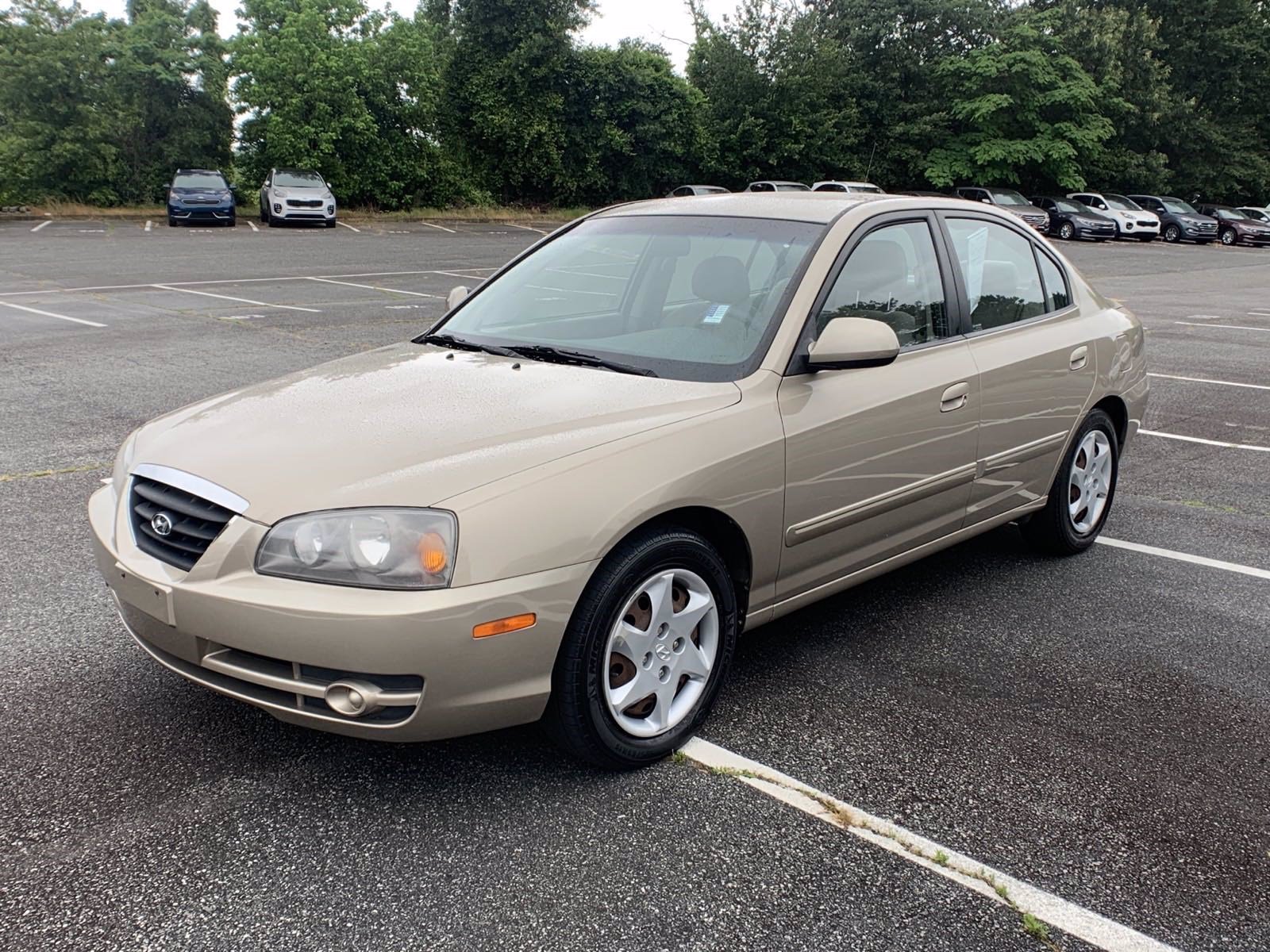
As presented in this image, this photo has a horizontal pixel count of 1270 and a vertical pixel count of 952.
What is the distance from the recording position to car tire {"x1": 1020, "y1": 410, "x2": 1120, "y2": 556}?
4.96 m

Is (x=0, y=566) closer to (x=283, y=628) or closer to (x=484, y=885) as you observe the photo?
(x=283, y=628)

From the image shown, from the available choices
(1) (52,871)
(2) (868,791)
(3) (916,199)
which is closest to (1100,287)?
(3) (916,199)

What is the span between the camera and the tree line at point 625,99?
107 feet

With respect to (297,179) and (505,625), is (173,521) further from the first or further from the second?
(297,179)

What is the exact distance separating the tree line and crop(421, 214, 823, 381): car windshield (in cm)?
3094

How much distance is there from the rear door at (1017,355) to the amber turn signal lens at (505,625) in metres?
2.28

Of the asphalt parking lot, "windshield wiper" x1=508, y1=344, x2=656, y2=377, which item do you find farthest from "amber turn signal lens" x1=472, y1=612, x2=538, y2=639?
"windshield wiper" x1=508, y1=344, x2=656, y2=377

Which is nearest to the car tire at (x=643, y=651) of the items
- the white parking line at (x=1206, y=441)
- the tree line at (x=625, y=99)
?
the white parking line at (x=1206, y=441)

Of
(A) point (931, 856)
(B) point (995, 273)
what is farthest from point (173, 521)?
(B) point (995, 273)

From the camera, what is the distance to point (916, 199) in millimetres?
4352

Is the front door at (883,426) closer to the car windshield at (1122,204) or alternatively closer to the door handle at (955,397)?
the door handle at (955,397)

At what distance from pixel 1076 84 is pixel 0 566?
146 ft

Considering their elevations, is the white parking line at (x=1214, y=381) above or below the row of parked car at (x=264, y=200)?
below

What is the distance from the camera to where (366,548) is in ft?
8.78
